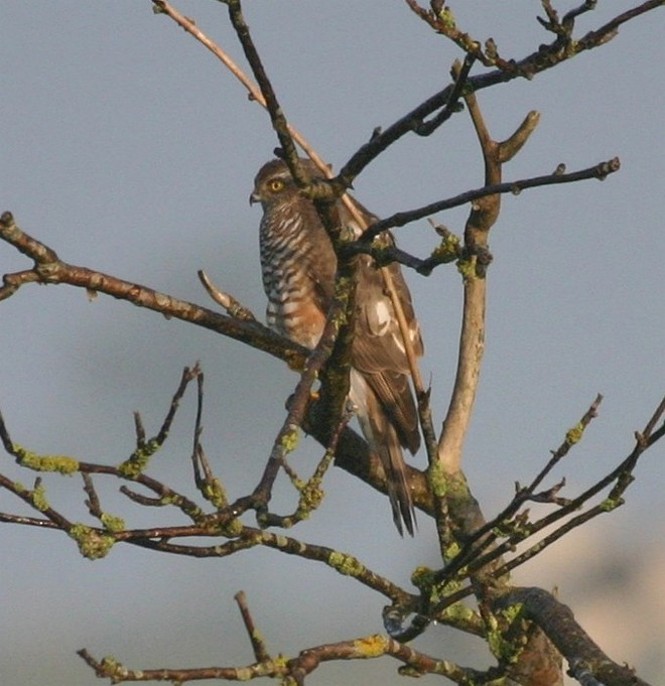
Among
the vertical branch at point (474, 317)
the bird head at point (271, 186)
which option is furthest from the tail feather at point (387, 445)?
the bird head at point (271, 186)

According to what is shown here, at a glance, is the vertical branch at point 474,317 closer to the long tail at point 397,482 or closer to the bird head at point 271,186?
the long tail at point 397,482

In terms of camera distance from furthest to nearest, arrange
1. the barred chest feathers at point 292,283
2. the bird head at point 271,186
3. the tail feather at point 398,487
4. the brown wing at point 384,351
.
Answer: the bird head at point 271,186, the barred chest feathers at point 292,283, the brown wing at point 384,351, the tail feather at point 398,487

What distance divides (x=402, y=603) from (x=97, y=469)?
984 millimetres

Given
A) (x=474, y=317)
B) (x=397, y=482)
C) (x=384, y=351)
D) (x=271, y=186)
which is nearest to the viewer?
(x=474, y=317)

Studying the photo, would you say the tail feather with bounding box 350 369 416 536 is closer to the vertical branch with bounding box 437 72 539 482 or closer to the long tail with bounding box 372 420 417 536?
the long tail with bounding box 372 420 417 536

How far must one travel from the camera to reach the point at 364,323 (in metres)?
7.96

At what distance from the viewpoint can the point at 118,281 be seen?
14.2ft

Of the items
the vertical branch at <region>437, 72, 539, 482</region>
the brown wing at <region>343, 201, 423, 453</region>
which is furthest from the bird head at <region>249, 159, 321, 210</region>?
the vertical branch at <region>437, 72, 539, 482</region>

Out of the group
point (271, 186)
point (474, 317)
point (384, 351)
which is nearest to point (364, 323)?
point (384, 351)

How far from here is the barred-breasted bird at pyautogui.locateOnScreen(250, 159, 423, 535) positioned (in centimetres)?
782

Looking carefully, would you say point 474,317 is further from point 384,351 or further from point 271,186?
point 271,186

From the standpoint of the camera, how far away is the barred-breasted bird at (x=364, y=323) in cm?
782

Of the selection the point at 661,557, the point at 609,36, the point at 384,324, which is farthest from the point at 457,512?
the point at 661,557

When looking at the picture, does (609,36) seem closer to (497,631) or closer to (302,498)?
(302,498)
